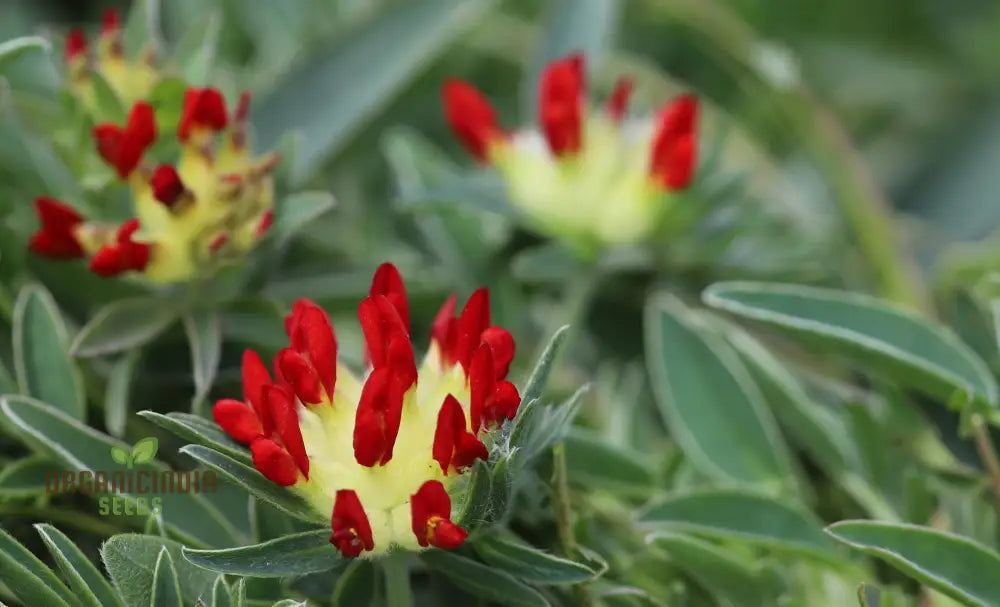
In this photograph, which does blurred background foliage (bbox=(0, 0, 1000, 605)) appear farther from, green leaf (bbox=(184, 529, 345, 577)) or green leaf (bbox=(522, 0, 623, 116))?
green leaf (bbox=(184, 529, 345, 577))

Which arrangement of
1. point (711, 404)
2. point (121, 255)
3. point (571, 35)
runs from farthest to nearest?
1. point (571, 35)
2. point (711, 404)
3. point (121, 255)

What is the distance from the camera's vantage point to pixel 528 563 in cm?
49

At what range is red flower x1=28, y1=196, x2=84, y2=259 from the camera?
572 millimetres

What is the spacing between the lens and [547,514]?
1.83ft

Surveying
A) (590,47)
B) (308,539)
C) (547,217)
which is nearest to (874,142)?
(590,47)

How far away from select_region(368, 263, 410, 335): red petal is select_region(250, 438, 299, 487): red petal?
Answer: 3.3 inches

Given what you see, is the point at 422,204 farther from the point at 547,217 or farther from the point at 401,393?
the point at 401,393

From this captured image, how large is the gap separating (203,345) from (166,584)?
17cm

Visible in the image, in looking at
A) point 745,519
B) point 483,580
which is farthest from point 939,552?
point 483,580

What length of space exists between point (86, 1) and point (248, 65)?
33cm

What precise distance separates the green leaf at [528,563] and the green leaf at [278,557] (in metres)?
0.07

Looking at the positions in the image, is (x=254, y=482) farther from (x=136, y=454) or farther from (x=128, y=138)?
(x=128, y=138)

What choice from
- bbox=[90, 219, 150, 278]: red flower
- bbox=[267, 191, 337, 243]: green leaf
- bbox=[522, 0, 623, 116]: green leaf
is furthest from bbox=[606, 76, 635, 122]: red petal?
bbox=[90, 219, 150, 278]: red flower

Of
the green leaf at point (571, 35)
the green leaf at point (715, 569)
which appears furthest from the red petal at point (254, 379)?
the green leaf at point (571, 35)
